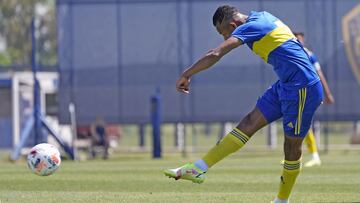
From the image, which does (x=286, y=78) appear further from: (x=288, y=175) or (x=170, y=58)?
(x=170, y=58)

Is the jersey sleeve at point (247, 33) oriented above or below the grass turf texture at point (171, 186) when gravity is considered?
above

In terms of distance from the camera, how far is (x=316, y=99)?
395 inches

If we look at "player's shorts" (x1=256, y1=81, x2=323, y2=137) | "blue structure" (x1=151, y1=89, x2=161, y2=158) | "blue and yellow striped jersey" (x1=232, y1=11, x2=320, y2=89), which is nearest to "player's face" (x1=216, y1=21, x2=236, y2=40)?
"blue and yellow striped jersey" (x1=232, y1=11, x2=320, y2=89)

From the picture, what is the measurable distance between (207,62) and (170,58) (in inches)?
709

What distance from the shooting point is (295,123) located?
998cm

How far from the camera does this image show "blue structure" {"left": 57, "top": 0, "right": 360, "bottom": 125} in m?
27.0

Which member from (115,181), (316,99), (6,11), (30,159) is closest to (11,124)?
(115,181)

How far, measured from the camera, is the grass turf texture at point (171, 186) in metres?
11.2

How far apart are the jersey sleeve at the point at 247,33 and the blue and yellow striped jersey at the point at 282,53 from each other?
0.08 meters

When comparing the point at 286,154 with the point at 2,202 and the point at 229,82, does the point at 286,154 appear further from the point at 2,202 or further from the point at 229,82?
the point at 229,82

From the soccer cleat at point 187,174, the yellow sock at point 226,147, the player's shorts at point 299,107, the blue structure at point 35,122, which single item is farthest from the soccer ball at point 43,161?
the blue structure at point 35,122

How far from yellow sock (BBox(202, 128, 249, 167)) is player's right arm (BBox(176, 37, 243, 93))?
1.15 meters

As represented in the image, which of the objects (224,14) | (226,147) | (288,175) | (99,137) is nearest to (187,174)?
(226,147)

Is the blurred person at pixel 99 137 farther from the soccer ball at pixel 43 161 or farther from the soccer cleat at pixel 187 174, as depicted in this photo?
the soccer cleat at pixel 187 174
